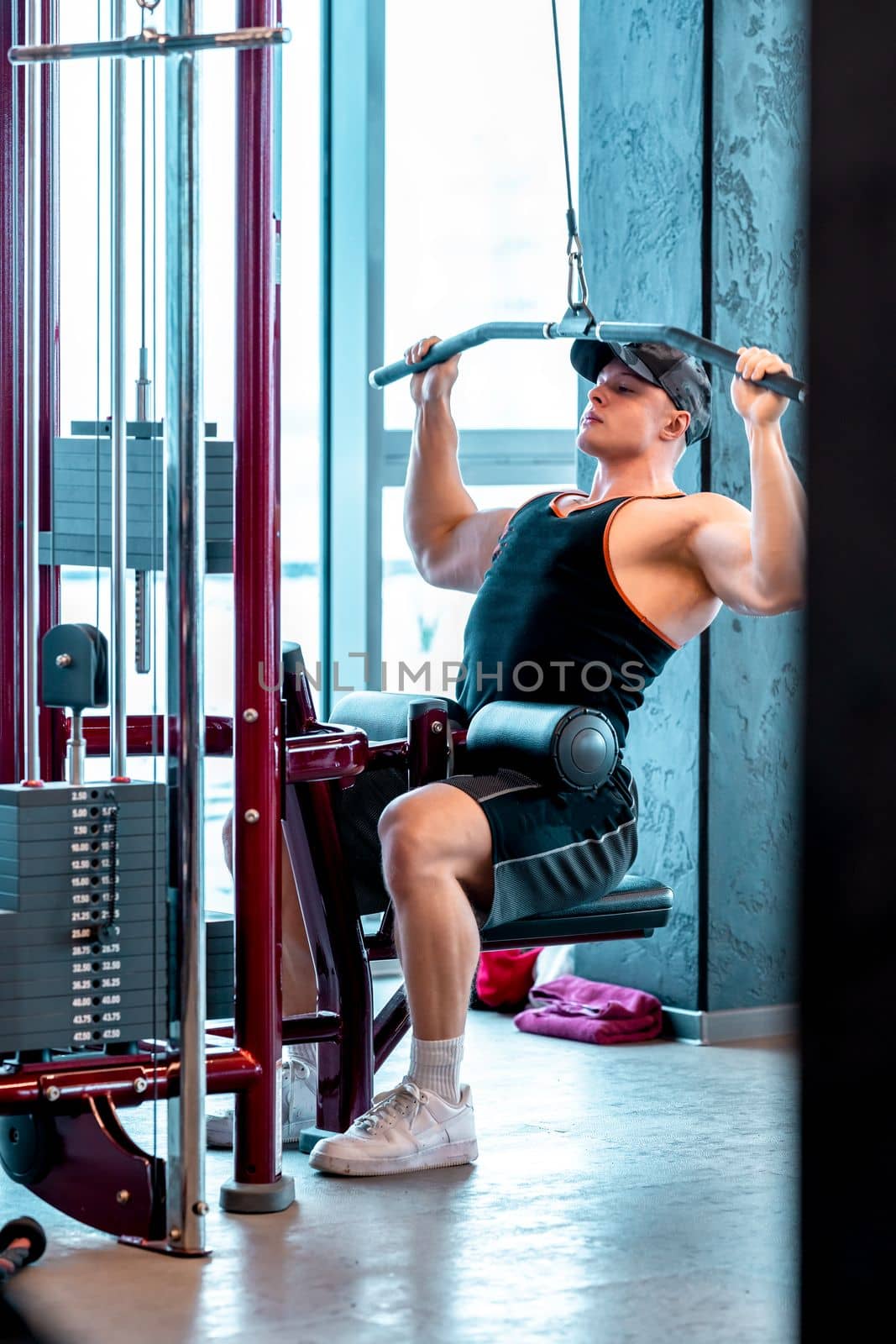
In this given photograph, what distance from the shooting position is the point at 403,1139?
271cm

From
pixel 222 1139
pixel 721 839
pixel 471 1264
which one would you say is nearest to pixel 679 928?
pixel 721 839

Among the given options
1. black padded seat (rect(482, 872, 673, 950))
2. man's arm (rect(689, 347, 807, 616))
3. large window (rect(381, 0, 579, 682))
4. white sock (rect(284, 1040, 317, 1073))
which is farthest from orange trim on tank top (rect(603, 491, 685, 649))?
large window (rect(381, 0, 579, 682))

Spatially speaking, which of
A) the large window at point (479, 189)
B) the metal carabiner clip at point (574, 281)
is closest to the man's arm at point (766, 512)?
the metal carabiner clip at point (574, 281)

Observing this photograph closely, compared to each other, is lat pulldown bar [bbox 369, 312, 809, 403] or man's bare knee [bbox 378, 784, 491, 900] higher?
lat pulldown bar [bbox 369, 312, 809, 403]

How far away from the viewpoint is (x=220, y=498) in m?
2.46

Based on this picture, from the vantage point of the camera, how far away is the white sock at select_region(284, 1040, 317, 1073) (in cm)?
304

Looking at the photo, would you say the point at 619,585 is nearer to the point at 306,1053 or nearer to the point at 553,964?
the point at 306,1053

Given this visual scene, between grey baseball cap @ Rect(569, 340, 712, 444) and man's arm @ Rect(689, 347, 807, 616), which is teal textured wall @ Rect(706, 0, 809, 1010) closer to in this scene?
grey baseball cap @ Rect(569, 340, 712, 444)

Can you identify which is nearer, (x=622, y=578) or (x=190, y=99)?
(x=190, y=99)

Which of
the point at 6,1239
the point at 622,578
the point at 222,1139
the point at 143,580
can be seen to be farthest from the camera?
the point at 622,578

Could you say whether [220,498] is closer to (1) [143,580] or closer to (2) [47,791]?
(1) [143,580]

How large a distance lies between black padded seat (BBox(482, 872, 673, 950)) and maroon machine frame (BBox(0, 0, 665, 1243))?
0.01 m

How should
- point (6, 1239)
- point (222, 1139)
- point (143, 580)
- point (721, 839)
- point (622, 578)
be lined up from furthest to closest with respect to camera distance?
1. point (721, 839)
2. point (622, 578)
3. point (222, 1139)
4. point (143, 580)
5. point (6, 1239)

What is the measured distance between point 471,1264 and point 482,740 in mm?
970
